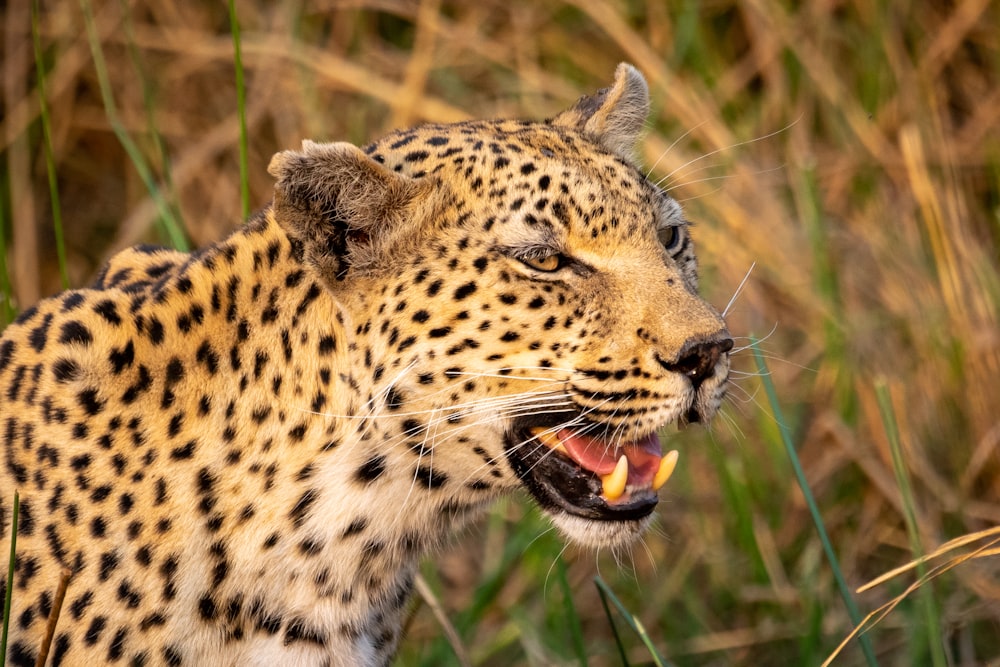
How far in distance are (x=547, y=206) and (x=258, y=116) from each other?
573cm

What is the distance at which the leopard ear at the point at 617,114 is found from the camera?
4590 millimetres

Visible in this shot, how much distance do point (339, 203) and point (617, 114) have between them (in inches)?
53.1

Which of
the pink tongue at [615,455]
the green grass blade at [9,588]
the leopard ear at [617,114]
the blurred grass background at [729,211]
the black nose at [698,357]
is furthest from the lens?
the blurred grass background at [729,211]

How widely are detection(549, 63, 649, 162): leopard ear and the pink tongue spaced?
1.12 m

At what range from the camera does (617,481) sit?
375 centimetres

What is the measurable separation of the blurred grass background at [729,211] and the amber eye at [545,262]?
130 cm

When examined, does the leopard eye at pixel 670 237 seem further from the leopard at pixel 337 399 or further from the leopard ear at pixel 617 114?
the leopard ear at pixel 617 114

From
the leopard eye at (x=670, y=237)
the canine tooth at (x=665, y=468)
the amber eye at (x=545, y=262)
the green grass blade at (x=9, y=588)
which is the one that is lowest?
the canine tooth at (x=665, y=468)

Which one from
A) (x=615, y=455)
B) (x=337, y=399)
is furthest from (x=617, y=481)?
(x=337, y=399)

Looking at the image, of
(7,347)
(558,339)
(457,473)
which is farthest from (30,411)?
(558,339)

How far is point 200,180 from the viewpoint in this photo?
9156 mm

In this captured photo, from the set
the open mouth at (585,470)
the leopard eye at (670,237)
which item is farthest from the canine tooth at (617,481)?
the leopard eye at (670,237)

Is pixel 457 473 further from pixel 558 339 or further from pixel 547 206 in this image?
pixel 547 206

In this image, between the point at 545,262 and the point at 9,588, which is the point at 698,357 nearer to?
the point at 545,262
